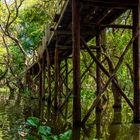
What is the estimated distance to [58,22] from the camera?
1270 centimetres

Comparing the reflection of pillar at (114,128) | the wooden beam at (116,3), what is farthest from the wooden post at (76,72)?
the reflection of pillar at (114,128)

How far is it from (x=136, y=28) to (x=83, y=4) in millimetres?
1506

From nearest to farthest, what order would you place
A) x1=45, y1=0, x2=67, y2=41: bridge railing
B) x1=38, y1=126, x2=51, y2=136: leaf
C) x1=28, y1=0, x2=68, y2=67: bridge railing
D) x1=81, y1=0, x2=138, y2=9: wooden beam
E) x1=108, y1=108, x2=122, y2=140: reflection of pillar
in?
x1=38, y1=126, x2=51, y2=136: leaf < x1=108, y1=108, x2=122, y2=140: reflection of pillar < x1=81, y1=0, x2=138, y2=9: wooden beam < x1=45, y1=0, x2=67, y2=41: bridge railing < x1=28, y1=0, x2=68, y2=67: bridge railing

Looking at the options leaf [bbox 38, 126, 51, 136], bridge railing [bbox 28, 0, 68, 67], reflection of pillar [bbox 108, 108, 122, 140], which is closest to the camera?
leaf [bbox 38, 126, 51, 136]

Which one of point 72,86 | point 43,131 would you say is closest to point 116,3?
point 72,86

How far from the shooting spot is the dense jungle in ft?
28.9

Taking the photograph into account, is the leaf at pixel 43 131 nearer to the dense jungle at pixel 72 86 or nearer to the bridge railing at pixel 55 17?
the dense jungle at pixel 72 86

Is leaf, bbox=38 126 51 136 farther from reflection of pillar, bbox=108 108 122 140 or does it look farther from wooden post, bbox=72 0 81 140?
wooden post, bbox=72 0 81 140

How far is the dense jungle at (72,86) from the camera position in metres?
8.82

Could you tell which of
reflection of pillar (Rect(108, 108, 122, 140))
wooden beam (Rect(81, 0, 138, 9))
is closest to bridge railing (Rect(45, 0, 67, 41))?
wooden beam (Rect(81, 0, 138, 9))

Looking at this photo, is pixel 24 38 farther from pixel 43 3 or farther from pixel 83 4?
pixel 83 4

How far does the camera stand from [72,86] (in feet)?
53.1

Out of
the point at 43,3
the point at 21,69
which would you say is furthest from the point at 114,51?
the point at 21,69

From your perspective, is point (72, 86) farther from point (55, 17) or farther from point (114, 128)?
point (114, 128)
